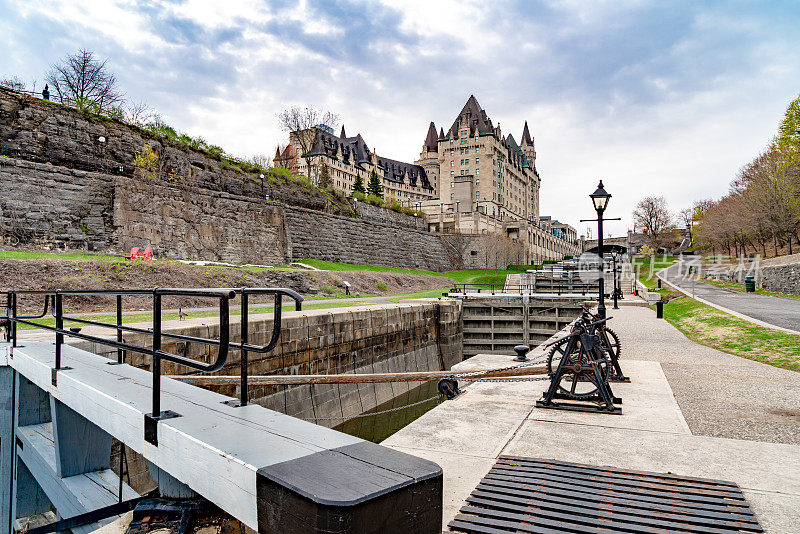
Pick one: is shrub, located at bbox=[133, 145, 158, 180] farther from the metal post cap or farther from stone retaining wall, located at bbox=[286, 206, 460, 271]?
the metal post cap

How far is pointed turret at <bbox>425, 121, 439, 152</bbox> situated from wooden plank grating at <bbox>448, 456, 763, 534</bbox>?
121 m

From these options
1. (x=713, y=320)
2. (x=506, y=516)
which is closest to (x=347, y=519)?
(x=506, y=516)

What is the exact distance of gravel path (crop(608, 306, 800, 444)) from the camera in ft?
17.5

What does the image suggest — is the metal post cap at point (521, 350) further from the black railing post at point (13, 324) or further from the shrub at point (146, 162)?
the shrub at point (146, 162)

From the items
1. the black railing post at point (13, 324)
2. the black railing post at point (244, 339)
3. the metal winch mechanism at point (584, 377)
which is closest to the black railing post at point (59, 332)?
the black railing post at point (13, 324)

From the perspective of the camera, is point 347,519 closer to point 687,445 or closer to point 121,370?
point 121,370

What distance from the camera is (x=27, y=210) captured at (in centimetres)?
2080

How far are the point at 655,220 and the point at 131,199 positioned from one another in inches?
3669

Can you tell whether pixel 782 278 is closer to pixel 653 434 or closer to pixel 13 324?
pixel 653 434

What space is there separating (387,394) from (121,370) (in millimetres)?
11510

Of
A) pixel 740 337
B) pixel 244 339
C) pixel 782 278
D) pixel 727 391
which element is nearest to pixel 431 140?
pixel 782 278

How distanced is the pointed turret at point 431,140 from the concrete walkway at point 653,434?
A: 117 metres

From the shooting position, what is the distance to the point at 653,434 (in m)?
5.07

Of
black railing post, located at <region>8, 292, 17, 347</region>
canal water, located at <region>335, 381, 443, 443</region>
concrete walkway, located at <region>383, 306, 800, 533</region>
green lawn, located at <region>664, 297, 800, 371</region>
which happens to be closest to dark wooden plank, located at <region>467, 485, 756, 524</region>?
concrete walkway, located at <region>383, 306, 800, 533</region>
